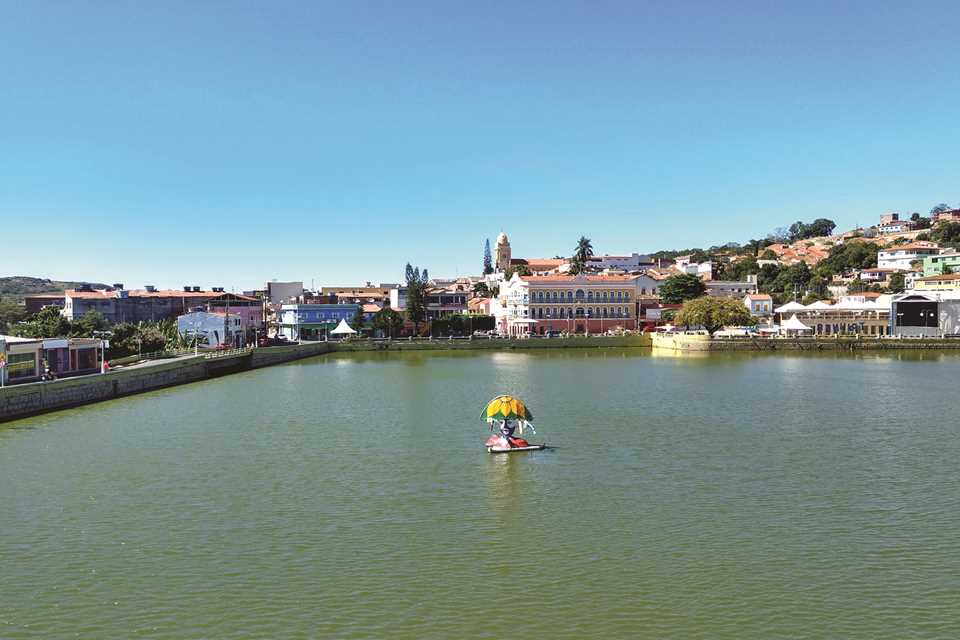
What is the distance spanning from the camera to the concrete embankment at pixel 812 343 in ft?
256

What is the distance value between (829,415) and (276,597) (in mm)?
28293

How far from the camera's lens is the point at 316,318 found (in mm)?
94625

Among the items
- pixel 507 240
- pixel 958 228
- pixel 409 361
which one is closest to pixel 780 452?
pixel 409 361

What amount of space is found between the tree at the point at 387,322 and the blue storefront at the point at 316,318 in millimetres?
4738

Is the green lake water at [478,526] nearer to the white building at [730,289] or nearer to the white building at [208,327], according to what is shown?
the white building at [208,327]

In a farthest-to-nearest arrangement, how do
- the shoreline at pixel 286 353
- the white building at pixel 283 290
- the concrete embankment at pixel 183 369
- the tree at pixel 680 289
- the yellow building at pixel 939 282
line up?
the white building at pixel 283 290 → the tree at pixel 680 289 → the yellow building at pixel 939 282 → the shoreline at pixel 286 353 → the concrete embankment at pixel 183 369

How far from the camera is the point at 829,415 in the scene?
112 ft

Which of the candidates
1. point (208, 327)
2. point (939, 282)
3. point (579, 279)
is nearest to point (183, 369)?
point (208, 327)

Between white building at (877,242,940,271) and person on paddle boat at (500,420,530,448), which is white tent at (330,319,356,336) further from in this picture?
white building at (877,242,940,271)

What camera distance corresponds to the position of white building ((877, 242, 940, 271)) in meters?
138

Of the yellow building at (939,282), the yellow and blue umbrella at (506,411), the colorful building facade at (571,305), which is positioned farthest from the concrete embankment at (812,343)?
the yellow and blue umbrella at (506,411)

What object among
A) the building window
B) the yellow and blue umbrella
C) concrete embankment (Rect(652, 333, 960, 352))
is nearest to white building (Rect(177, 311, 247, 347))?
the building window

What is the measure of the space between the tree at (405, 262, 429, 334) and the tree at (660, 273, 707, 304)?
110 feet

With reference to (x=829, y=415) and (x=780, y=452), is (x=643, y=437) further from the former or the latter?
(x=829, y=415)
